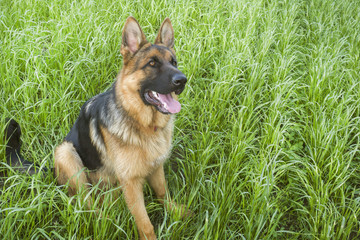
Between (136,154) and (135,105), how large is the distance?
1.15 feet

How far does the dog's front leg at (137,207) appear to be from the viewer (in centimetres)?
205

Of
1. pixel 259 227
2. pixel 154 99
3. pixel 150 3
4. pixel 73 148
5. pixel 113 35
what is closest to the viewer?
pixel 259 227

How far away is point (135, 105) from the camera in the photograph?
2.12 meters

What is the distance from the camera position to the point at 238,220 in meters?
2.14

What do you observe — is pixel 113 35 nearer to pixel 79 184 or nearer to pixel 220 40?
pixel 220 40

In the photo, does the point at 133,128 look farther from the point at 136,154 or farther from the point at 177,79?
the point at 177,79

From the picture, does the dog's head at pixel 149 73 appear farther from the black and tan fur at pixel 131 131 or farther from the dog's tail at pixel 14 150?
the dog's tail at pixel 14 150

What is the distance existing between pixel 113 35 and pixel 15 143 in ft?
6.91

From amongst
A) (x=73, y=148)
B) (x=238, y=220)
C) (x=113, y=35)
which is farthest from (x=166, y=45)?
(x=113, y=35)

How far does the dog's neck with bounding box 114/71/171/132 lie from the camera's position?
2.11m

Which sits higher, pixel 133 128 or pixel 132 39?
pixel 132 39

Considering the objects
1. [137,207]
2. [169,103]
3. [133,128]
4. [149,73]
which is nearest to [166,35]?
[149,73]

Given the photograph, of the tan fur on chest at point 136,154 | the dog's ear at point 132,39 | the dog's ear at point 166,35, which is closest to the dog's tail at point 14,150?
the tan fur on chest at point 136,154

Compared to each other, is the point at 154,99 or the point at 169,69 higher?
the point at 169,69
